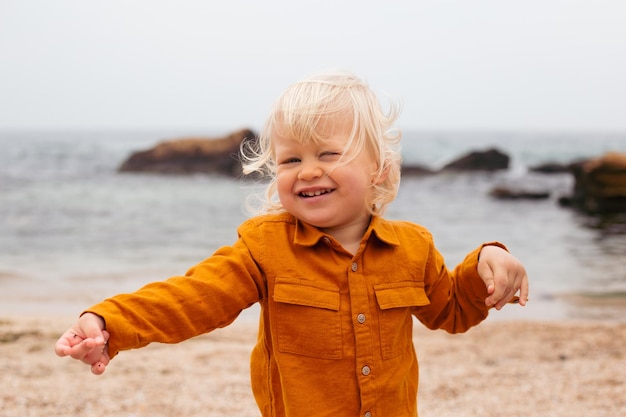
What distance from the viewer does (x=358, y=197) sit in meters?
2.13

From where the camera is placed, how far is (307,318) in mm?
2021

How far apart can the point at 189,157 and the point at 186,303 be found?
23.2m

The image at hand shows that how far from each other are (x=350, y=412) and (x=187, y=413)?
2280 millimetres

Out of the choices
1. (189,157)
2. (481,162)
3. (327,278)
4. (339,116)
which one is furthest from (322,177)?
(481,162)

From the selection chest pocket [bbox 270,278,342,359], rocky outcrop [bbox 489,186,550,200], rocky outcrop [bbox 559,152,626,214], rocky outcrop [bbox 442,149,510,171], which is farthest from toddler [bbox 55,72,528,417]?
rocky outcrop [bbox 442,149,510,171]

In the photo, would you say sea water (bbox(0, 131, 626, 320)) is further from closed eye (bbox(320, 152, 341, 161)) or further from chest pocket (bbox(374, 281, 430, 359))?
chest pocket (bbox(374, 281, 430, 359))

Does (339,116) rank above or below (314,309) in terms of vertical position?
above

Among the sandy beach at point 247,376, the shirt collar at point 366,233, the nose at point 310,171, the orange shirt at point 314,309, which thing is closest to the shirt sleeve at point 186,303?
the orange shirt at point 314,309

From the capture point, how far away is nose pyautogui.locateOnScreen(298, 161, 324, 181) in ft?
6.72

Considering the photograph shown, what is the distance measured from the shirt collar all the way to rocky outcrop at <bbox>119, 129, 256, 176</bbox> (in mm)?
21360

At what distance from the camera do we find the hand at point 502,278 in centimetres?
206

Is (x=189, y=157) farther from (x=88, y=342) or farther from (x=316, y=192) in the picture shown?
(x=88, y=342)

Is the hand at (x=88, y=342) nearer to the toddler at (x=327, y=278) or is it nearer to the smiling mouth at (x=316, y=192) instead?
the toddler at (x=327, y=278)

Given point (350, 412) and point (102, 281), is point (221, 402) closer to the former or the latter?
point (350, 412)
